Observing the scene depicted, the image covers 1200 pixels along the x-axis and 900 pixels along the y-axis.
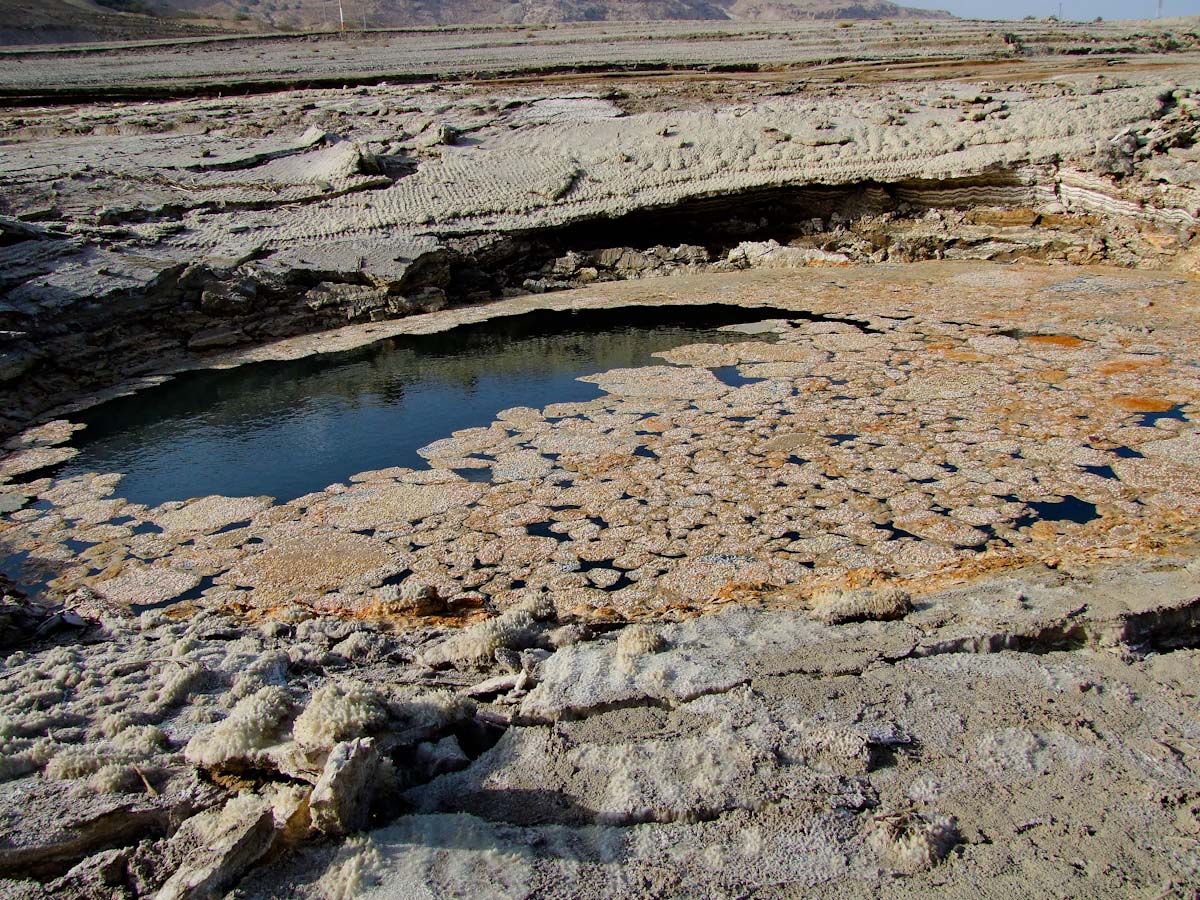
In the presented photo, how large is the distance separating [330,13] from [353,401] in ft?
116

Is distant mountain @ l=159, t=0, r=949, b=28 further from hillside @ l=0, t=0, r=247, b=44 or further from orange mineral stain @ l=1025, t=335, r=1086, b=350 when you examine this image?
orange mineral stain @ l=1025, t=335, r=1086, b=350

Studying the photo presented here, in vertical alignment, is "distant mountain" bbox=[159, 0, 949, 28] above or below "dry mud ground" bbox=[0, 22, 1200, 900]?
above

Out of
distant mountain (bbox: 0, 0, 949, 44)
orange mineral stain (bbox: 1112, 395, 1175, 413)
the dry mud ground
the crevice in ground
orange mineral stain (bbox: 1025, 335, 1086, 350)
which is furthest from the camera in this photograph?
distant mountain (bbox: 0, 0, 949, 44)

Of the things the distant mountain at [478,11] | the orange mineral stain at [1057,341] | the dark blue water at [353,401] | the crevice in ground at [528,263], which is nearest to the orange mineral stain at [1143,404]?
the orange mineral stain at [1057,341]

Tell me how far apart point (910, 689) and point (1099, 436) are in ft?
10.0

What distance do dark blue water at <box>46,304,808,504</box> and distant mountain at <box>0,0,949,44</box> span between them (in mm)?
19311

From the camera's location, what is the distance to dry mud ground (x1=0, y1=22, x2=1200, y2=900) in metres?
1.98

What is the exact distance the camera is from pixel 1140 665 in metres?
2.50

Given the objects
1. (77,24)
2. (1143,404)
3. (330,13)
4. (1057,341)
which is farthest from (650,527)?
(330,13)

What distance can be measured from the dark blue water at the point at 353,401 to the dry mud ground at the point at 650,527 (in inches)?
11.6

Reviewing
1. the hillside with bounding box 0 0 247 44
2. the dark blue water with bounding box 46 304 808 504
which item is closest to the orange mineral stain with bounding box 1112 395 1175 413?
the dark blue water with bounding box 46 304 808 504

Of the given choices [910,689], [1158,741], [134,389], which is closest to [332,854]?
[910,689]

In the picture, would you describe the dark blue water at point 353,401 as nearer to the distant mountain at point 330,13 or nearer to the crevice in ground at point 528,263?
the crevice in ground at point 528,263

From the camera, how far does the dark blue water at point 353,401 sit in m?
5.53
